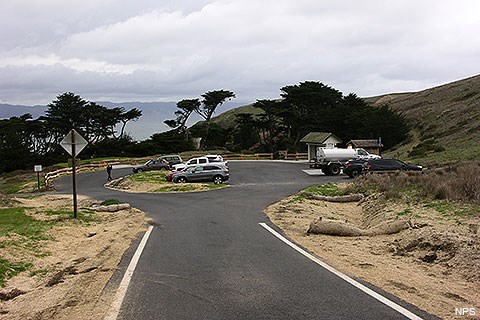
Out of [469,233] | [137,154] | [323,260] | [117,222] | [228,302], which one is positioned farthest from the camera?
[137,154]

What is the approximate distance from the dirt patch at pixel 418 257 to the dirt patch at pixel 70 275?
426 cm

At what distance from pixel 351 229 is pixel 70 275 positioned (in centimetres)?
712

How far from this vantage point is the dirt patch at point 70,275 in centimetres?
729

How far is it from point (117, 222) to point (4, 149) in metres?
66.1

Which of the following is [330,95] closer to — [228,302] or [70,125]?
[70,125]

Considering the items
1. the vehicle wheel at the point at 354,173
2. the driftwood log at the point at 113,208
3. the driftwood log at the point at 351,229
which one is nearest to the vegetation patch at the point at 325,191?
the driftwood log at the point at 113,208

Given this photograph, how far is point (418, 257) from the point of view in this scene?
1043 cm

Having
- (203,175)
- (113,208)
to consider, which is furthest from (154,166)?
(113,208)

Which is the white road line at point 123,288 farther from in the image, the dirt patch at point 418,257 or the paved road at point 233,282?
the dirt patch at point 418,257

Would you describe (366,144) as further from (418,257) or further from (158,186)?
(418,257)

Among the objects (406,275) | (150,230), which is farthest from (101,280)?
(150,230)

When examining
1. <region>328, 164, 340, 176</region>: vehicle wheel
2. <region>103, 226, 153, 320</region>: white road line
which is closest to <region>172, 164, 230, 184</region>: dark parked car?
<region>328, 164, 340, 176</region>: vehicle wheel

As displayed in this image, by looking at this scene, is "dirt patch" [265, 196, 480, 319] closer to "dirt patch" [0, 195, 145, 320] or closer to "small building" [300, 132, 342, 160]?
"dirt patch" [0, 195, 145, 320]

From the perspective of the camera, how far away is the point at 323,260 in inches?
396
